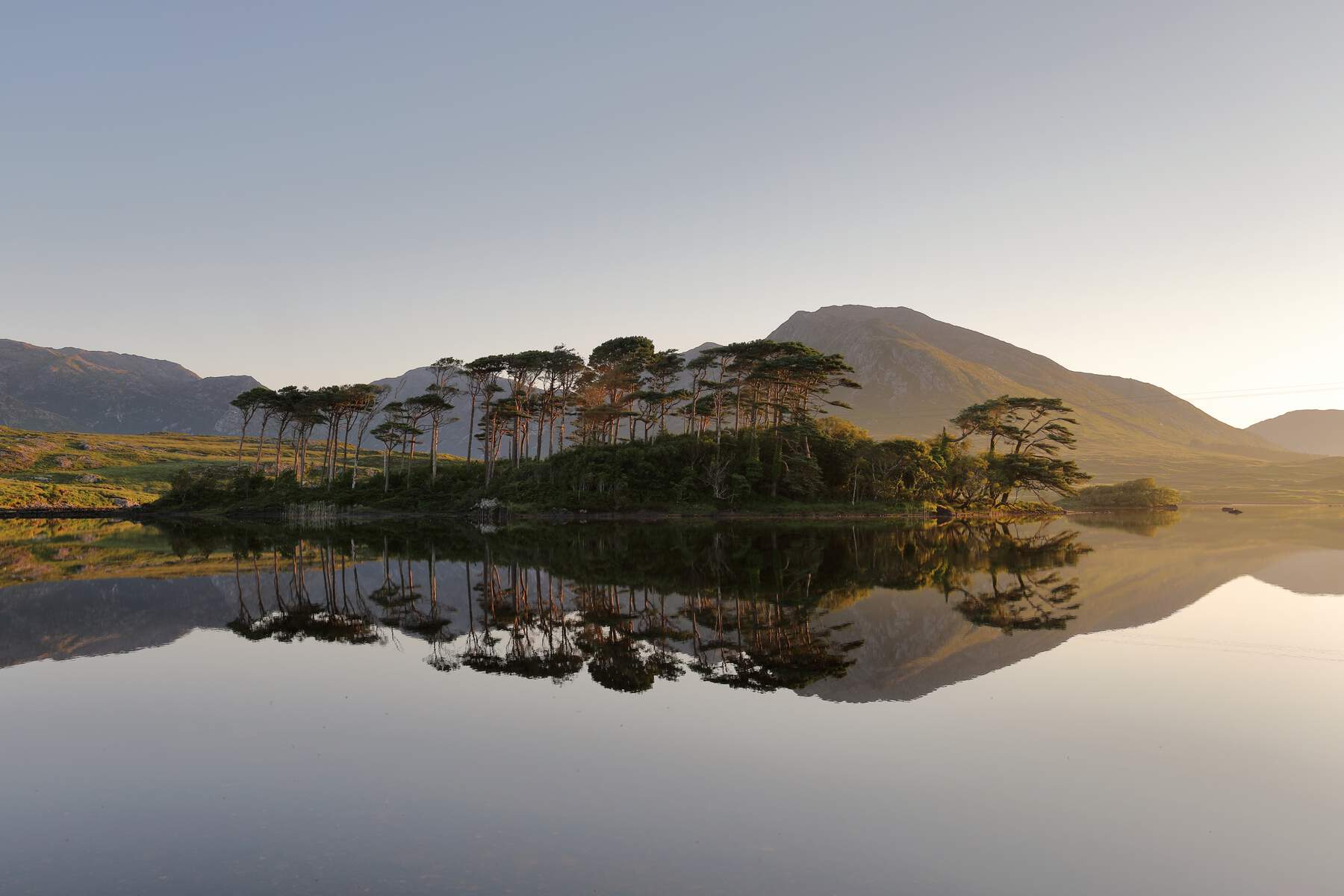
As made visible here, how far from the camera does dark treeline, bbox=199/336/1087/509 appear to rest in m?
74.1

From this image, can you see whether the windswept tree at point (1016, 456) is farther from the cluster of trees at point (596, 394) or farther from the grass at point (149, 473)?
the grass at point (149, 473)

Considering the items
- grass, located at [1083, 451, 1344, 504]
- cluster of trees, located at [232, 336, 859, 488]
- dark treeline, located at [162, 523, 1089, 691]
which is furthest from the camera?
grass, located at [1083, 451, 1344, 504]

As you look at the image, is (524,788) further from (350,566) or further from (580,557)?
(350,566)

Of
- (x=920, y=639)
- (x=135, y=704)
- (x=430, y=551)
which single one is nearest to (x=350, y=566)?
(x=430, y=551)

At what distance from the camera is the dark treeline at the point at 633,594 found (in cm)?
1598

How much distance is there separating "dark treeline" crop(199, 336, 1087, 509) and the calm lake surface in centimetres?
4784

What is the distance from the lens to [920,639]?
57.2ft

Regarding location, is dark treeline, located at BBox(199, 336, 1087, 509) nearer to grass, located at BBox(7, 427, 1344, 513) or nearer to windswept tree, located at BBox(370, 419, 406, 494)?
windswept tree, located at BBox(370, 419, 406, 494)

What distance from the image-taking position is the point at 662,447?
3004 inches

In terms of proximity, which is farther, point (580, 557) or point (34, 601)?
point (580, 557)

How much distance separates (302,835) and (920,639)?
1421 cm

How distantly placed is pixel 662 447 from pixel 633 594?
173 ft

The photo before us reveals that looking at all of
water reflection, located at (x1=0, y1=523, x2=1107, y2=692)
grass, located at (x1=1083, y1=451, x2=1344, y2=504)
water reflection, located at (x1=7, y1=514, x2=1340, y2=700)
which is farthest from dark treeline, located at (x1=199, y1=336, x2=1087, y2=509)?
grass, located at (x1=1083, y1=451, x2=1344, y2=504)

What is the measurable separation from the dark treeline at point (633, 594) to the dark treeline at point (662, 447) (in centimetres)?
2650
